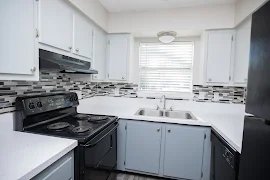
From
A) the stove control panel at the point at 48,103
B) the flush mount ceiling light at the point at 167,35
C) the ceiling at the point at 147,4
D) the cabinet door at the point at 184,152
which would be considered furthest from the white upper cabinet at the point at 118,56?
the cabinet door at the point at 184,152

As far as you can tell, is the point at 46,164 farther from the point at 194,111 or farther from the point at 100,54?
the point at 194,111

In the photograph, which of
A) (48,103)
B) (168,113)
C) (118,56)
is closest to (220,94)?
(168,113)

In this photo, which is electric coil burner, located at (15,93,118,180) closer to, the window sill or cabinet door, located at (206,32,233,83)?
the window sill

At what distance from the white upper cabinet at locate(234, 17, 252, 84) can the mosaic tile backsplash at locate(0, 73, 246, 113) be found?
0.36m

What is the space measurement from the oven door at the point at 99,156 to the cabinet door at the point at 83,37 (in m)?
0.97

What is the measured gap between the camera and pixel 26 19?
104cm

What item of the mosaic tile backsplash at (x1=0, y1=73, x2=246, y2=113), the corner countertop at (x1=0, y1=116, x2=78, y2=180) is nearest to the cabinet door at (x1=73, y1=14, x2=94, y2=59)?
the mosaic tile backsplash at (x1=0, y1=73, x2=246, y2=113)

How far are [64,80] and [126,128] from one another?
3.40 feet

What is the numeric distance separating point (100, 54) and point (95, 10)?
59 cm

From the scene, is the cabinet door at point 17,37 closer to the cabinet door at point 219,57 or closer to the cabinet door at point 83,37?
the cabinet door at point 83,37

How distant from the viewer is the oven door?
1.17m

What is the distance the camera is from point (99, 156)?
1.38 m

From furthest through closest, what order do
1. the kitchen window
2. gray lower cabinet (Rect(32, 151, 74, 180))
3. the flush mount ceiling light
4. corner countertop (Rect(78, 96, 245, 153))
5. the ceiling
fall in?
the kitchen window, the flush mount ceiling light, the ceiling, corner countertop (Rect(78, 96, 245, 153)), gray lower cabinet (Rect(32, 151, 74, 180))

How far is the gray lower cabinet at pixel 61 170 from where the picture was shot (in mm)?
808
